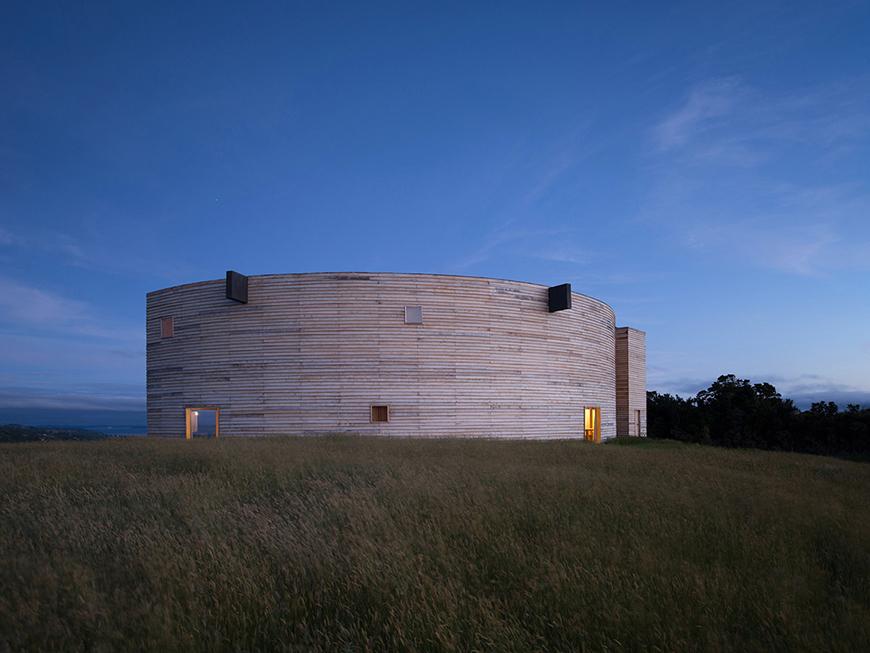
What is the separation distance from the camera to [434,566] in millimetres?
4246

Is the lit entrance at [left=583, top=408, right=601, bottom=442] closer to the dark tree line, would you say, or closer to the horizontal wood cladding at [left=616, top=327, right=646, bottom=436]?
the horizontal wood cladding at [left=616, top=327, right=646, bottom=436]

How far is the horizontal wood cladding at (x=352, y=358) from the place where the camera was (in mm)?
20672

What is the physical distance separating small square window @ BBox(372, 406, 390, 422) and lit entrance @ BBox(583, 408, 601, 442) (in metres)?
9.60

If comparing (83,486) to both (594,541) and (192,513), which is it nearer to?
(192,513)

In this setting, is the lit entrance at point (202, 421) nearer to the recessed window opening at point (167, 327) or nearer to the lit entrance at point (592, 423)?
the recessed window opening at point (167, 327)

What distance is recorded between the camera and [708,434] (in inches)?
1475

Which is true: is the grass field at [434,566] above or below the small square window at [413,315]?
below

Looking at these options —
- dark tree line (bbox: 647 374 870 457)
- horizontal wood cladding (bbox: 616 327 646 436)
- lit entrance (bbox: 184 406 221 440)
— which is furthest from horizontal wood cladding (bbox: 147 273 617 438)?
dark tree line (bbox: 647 374 870 457)

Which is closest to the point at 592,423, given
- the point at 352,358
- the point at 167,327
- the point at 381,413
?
the point at 381,413

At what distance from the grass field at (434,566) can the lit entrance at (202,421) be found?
44.4ft

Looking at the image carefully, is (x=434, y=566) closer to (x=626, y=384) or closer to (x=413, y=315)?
(x=413, y=315)

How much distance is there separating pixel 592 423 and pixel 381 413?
10651 millimetres

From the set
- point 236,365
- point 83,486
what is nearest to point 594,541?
point 83,486

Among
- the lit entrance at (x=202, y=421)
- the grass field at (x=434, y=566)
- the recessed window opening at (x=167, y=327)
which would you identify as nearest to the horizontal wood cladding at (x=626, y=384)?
the lit entrance at (x=202, y=421)
